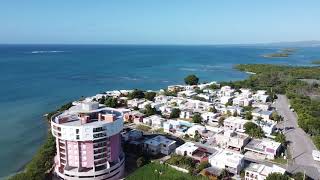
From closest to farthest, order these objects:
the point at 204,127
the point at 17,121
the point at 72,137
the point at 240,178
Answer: the point at 72,137
the point at 240,178
the point at 204,127
the point at 17,121

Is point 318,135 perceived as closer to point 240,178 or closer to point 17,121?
point 240,178

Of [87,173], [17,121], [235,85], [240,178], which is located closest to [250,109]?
[235,85]

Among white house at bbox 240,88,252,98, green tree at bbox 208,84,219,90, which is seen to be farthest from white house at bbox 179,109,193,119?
green tree at bbox 208,84,219,90

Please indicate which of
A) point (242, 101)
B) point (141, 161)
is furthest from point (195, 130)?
point (242, 101)

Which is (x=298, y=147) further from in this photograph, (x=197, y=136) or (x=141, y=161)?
(x=141, y=161)

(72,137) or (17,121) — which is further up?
(72,137)

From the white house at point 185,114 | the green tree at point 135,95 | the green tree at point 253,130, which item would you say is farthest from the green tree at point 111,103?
the green tree at point 253,130

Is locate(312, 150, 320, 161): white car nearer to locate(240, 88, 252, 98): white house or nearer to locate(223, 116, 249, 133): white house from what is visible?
locate(223, 116, 249, 133): white house

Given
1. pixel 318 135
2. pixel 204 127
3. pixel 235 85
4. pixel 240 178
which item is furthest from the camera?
pixel 235 85
